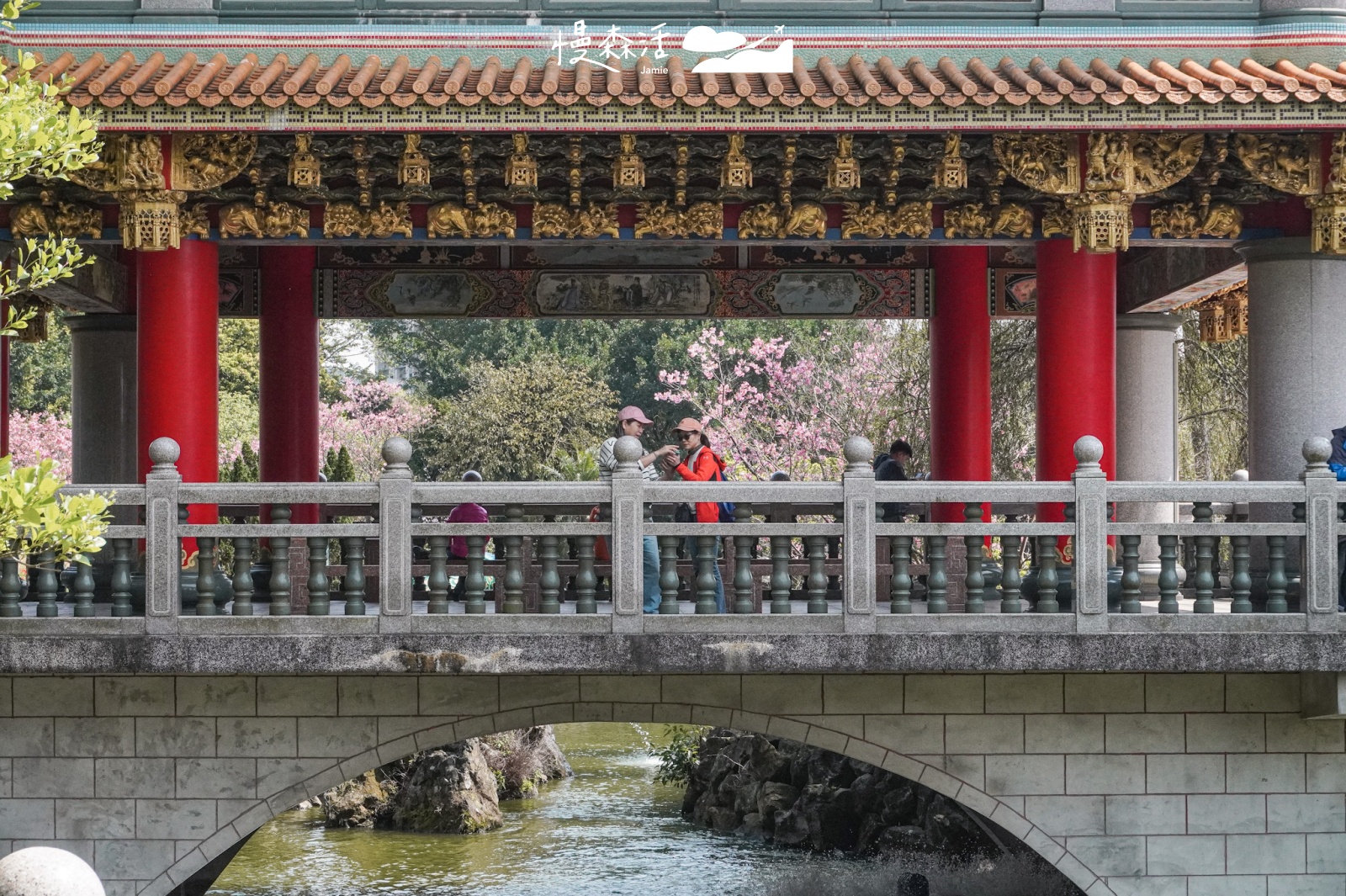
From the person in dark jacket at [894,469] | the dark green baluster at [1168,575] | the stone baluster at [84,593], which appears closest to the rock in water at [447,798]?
the person in dark jacket at [894,469]

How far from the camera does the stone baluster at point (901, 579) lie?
792 cm

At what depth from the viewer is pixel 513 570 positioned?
7.92 m

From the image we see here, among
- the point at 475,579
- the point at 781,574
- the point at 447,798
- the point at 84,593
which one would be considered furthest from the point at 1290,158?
the point at 447,798

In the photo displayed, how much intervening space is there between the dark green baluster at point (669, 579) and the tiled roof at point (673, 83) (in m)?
2.37

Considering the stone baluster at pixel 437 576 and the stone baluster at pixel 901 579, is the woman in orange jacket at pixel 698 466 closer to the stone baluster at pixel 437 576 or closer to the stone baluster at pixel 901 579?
the stone baluster at pixel 901 579

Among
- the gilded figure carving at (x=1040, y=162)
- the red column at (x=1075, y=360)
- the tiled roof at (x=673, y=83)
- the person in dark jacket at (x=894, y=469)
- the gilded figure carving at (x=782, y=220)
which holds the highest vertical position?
the tiled roof at (x=673, y=83)

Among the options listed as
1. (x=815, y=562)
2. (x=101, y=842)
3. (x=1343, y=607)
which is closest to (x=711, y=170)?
(x=815, y=562)

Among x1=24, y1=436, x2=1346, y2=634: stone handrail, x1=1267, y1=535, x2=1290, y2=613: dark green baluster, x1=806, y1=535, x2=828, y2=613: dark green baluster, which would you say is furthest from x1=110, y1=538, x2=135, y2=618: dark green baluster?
x1=1267, y1=535, x2=1290, y2=613: dark green baluster

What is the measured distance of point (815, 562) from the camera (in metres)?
7.89

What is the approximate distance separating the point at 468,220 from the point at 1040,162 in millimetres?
3442

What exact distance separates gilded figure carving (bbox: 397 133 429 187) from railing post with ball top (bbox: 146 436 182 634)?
2.26 meters

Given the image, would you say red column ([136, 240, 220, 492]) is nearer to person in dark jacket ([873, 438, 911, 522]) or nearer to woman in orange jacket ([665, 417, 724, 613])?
woman in orange jacket ([665, 417, 724, 613])

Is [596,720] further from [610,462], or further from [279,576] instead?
[279,576]

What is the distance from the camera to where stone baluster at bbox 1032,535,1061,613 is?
8078 mm
